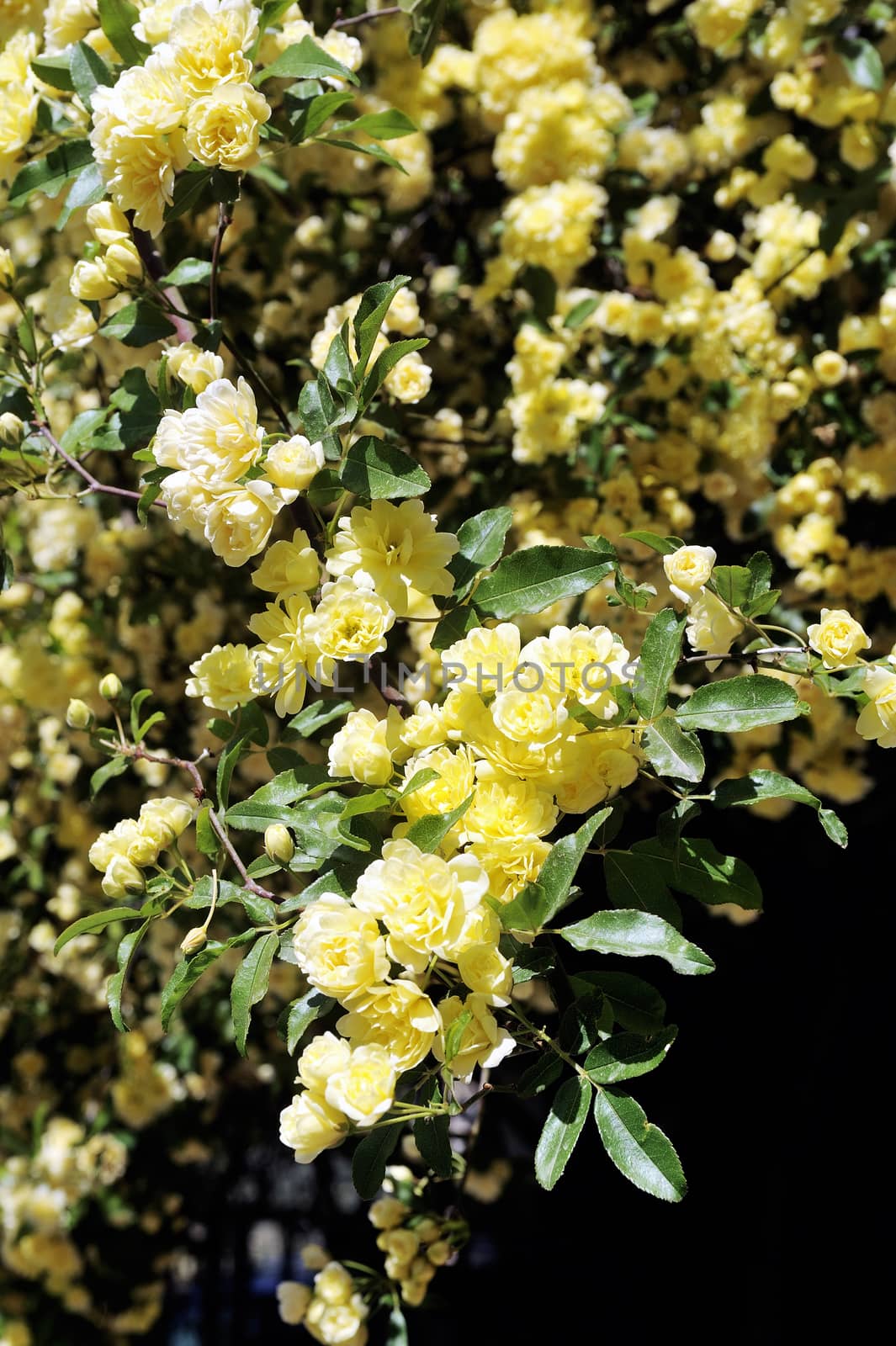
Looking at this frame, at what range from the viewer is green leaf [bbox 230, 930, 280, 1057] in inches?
30.7

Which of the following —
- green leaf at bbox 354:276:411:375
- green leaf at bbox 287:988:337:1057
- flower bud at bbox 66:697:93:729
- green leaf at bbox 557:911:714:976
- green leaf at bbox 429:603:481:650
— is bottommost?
green leaf at bbox 287:988:337:1057

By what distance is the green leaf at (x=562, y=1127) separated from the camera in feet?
2.22

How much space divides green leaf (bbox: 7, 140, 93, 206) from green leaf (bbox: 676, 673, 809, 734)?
824 millimetres

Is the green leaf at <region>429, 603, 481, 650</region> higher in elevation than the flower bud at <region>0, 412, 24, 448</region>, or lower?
lower

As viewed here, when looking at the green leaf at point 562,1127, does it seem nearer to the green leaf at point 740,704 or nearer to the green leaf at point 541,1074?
the green leaf at point 541,1074

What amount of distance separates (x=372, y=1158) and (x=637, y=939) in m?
0.24

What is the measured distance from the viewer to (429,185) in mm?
1936

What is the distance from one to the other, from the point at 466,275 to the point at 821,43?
0.66 metres

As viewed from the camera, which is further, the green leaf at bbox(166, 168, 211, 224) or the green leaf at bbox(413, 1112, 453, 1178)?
the green leaf at bbox(166, 168, 211, 224)

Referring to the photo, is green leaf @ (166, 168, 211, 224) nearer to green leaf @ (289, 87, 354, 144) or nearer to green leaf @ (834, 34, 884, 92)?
green leaf @ (289, 87, 354, 144)

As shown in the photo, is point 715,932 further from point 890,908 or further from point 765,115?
point 765,115

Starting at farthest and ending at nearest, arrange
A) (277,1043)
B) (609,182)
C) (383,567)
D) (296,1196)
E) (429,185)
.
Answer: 1. (296,1196)
2. (277,1043)
3. (429,185)
4. (609,182)
5. (383,567)

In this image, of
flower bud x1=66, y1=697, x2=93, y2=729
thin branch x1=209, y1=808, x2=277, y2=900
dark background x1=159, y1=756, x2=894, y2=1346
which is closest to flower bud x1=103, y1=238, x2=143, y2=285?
flower bud x1=66, y1=697, x2=93, y2=729

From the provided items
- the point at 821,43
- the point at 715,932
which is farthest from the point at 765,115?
the point at 715,932
